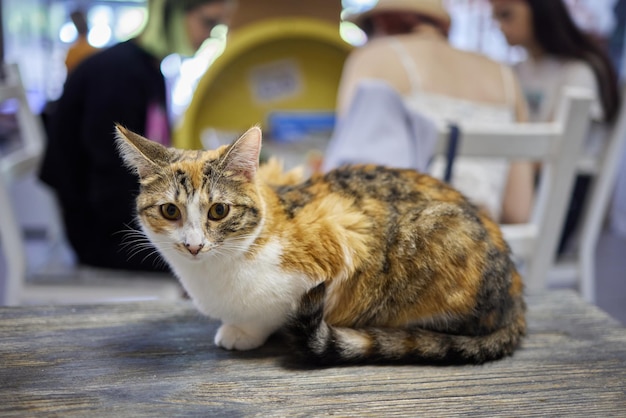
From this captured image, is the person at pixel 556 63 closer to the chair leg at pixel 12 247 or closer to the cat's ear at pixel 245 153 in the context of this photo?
the cat's ear at pixel 245 153

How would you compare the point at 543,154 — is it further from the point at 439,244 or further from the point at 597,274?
the point at 597,274

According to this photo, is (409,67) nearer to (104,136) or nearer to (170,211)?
(104,136)

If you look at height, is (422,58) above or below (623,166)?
above

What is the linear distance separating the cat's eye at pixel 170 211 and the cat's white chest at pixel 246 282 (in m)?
0.07

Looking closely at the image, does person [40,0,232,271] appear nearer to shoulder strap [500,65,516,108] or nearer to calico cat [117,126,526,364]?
calico cat [117,126,526,364]

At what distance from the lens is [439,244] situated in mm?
897

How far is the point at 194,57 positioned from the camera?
2.45 metres

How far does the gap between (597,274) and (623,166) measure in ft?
3.50

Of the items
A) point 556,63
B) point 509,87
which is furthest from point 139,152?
point 556,63

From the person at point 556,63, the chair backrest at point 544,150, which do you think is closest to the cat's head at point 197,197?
the chair backrest at point 544,150

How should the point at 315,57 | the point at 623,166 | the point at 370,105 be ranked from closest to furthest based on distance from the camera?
the point at 370,105 → the point at 315,57 → the point at 623,166

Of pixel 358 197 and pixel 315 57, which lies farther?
pixel 315 57

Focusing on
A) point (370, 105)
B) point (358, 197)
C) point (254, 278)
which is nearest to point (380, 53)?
point (370, 105)

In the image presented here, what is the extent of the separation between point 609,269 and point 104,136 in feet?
8.80
